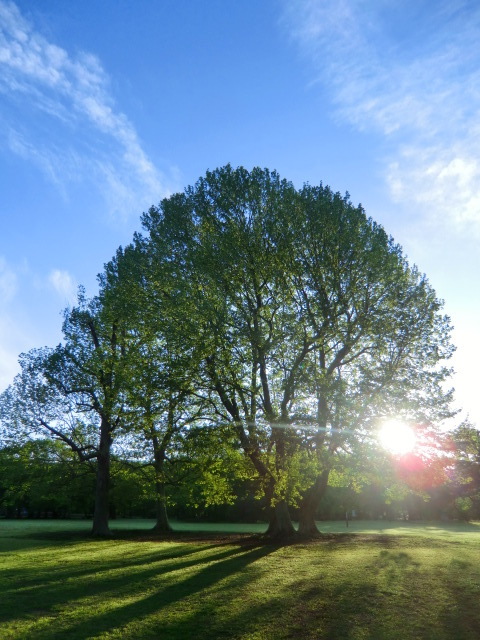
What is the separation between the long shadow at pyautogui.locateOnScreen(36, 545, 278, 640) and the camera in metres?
10.9

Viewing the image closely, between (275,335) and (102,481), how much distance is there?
950 inches

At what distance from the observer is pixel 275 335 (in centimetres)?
2784

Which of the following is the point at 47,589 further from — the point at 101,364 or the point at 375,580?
the point at 101,364

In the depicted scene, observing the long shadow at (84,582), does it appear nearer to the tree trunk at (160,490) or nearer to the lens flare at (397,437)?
the lens flare at (397,437)

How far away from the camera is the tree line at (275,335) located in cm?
2709

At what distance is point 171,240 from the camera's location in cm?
A: 3144

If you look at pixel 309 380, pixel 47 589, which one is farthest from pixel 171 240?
pixel 47 589

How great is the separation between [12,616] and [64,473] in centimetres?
3242

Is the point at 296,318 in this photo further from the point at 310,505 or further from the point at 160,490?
the point at 160,490

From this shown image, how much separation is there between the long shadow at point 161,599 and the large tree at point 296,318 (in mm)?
7344

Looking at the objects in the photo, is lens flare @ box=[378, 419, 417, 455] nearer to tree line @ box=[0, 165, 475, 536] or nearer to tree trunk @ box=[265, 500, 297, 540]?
tree line @ box=[0, 165, 475, 536]

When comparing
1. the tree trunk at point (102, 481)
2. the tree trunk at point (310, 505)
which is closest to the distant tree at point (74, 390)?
the tree trunk at point (102, 481)

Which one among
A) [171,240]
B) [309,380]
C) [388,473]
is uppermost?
[171,240]

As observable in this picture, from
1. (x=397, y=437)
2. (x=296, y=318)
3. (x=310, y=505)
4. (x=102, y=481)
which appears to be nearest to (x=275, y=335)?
(x=296, y=318)
